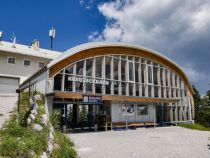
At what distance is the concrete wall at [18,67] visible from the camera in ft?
80.9

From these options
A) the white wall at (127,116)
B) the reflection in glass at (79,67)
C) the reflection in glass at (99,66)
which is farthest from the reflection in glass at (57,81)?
the white wall at (127,116)

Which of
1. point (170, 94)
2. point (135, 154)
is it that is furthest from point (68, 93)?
point (170, 94)

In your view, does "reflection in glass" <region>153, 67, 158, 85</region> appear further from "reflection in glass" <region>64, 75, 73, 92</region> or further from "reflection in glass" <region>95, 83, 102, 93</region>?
"reflection in glass" <region>64, 75, 73, 92</region>

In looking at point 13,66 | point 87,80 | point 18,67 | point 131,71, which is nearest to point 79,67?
point 87,80

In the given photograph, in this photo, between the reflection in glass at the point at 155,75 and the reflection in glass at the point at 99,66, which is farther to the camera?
the reflection in glass at the point at 155,75

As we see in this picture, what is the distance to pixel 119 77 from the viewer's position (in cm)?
2325

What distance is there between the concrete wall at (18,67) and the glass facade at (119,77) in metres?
8.31

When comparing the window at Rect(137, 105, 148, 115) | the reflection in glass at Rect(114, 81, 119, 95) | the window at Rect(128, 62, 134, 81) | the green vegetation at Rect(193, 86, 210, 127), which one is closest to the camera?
the reflection in glass at Rect(114, 81, 119, 95)

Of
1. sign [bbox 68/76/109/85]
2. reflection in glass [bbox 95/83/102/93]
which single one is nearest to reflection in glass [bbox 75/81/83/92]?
sign [bbox 68/76/109/85]

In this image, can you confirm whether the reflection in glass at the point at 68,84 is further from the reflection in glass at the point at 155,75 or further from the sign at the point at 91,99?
the reflection in glass at the point at 155,75

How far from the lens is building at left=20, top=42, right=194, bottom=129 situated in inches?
758

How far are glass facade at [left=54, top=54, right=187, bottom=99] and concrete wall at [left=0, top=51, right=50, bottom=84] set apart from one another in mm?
8313

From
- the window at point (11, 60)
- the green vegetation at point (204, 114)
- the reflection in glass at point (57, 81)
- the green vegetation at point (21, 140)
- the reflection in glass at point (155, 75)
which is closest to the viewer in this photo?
the green vegetation at point (21, 140)

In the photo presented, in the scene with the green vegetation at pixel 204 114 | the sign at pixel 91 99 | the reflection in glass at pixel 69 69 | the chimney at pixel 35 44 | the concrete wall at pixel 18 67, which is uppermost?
the chimney at pixel 35 44
